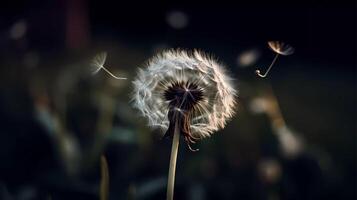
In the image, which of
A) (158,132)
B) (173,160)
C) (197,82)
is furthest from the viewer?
(158,132)

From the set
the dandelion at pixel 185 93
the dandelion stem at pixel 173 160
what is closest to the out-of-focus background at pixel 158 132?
the dandelion at pixel 185 93

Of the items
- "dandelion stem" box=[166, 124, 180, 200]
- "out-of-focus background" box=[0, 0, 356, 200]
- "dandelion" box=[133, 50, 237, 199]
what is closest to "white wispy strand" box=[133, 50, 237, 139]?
"dandelion" box=[133, 50, 237, 199]

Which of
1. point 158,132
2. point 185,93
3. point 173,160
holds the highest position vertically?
point 158,132

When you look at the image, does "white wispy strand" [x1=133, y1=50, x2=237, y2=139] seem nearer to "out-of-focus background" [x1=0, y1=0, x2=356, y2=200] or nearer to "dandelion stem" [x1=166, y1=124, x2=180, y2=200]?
"dandelion stem" [x1=166, y1=124, x2=180, y2=200]

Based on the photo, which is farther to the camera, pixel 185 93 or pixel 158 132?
pixel 158 132

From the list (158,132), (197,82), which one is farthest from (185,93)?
(158,132)

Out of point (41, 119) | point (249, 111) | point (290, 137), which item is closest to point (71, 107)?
point (41, 119)

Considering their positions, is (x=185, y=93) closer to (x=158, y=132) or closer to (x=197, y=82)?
(x=197, y=82)
